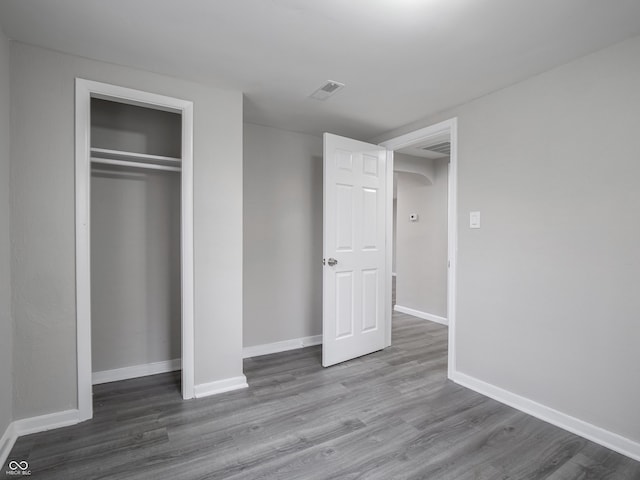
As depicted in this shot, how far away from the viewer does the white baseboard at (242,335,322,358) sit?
338 centimetres

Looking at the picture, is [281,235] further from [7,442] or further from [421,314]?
[421,314]

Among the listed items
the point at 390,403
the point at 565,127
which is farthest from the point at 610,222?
the point at 390,403

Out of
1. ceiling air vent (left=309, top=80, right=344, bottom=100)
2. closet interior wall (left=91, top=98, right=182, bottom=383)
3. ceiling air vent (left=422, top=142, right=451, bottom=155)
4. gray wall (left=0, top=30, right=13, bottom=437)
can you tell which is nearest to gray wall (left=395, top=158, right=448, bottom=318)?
ceiling air vent (left=422, top=142, right=451, bottom=155)

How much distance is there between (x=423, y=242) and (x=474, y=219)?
2.33 meters

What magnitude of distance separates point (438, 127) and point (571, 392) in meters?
2.30

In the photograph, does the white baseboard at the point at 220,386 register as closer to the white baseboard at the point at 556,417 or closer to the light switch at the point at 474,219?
the white baseboard at the point at 556,417

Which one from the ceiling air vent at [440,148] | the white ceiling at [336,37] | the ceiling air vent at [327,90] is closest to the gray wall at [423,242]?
the ceiling air vent at [440,148]

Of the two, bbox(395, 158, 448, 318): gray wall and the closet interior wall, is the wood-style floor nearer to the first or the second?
the closet interior wall

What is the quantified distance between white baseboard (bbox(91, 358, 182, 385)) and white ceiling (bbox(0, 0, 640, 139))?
2433 mm

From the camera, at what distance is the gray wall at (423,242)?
15.5 feet

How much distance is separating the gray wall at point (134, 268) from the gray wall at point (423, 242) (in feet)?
11.4

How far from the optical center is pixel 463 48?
1.98m

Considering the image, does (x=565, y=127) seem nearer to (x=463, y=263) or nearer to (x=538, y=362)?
(x=463, y=263)

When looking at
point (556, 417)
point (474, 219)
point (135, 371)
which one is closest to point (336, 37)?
point (474, 219)
